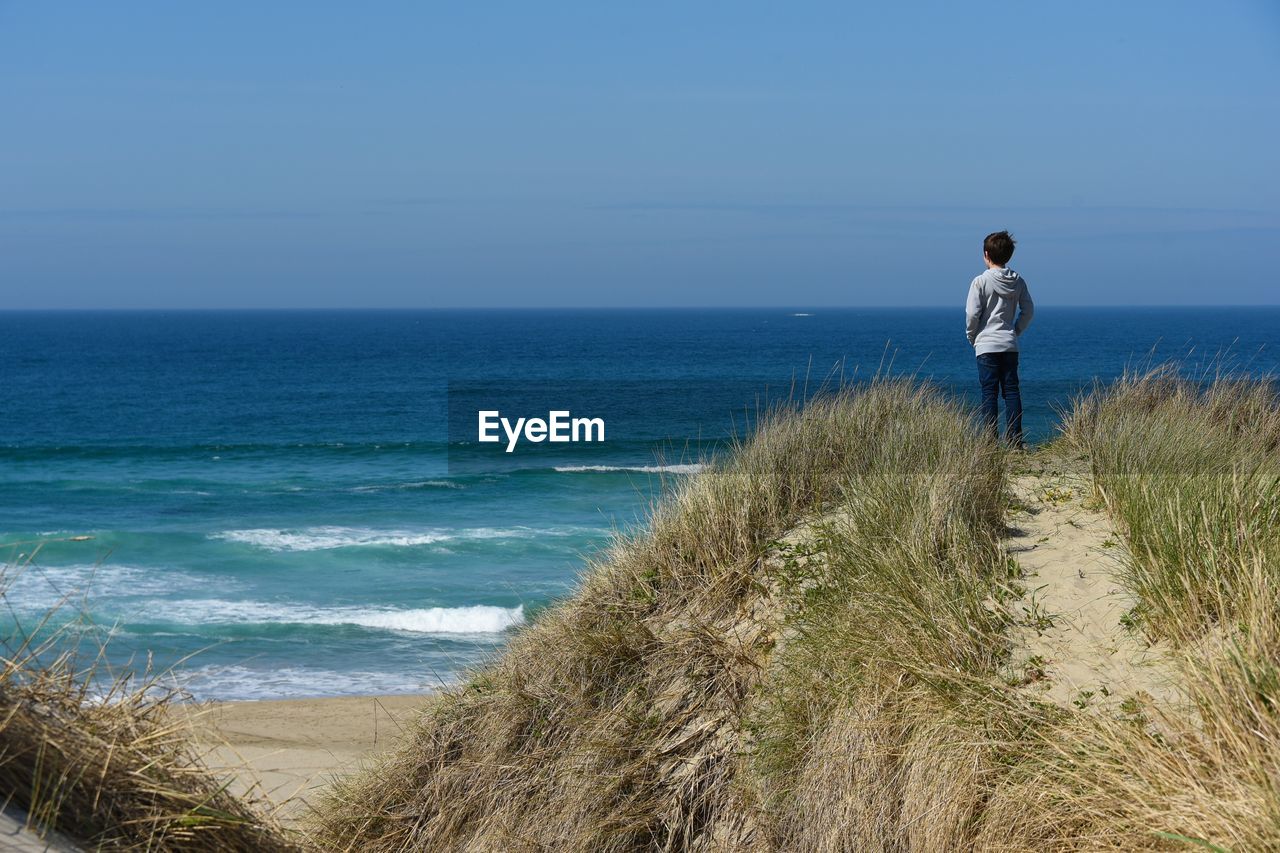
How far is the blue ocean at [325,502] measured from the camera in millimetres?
14883

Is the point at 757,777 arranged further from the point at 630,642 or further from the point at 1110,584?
the point at 1110,584

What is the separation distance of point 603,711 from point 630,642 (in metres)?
0.50

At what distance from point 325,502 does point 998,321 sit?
2216 cm

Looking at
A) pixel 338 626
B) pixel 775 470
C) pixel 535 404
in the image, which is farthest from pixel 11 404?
pixel 775 470

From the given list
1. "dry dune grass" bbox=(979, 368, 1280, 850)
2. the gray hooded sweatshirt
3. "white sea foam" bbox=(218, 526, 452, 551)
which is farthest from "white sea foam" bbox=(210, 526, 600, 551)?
"dry dune grass" bbox=(979, 368, 1280, 850)

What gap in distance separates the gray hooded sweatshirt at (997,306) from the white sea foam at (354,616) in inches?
357

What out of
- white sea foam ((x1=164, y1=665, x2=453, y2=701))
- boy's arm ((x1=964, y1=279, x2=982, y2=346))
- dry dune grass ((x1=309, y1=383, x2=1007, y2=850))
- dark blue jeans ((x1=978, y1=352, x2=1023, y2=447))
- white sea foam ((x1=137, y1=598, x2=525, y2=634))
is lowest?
white sea foam ((x1=164, y1=665, x2=453, y2=701))

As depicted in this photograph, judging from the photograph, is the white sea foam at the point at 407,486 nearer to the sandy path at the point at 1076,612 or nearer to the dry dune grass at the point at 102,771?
the sandy path at the point at 1076,612

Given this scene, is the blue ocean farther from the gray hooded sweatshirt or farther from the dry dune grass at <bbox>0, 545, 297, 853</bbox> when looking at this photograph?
the gray hooded sweatshirt

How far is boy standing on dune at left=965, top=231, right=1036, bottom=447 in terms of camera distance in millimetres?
9266

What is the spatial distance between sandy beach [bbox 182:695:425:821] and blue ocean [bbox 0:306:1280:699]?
0.68 m

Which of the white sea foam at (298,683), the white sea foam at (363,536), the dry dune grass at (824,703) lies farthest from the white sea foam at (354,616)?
the dry dune grass at (824,703)

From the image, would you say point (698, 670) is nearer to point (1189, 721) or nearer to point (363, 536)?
point (1189, 721)

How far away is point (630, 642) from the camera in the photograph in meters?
6.63
